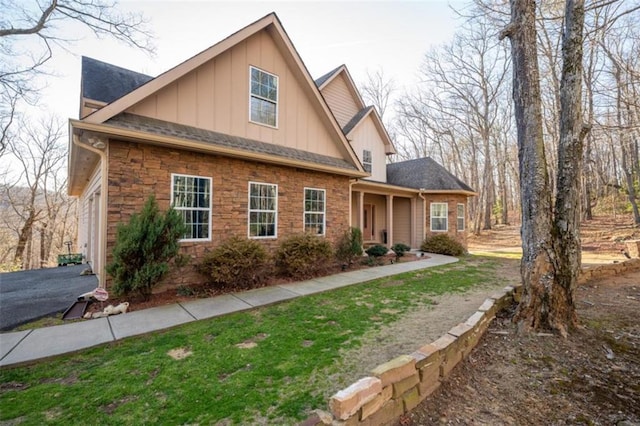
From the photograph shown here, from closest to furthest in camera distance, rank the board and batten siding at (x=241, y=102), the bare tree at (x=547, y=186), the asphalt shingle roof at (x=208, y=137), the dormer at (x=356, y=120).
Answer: the bare tree at (x=547, y=186), the asphalt shingle roof at (x=208, y=137), the board and batten siding at (x=241, y=102), the dormer at (x=356, y=120)

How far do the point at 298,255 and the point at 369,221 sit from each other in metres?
9.04

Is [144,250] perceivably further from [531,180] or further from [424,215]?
[424,215]

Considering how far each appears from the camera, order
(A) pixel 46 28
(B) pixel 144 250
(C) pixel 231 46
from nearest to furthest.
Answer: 1. (B) pixel 144 250
2. (C) pixel 231 46
3. (A) pixel 46 28

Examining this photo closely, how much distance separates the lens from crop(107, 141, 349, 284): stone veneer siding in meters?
5.56

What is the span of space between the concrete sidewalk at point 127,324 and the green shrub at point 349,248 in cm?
253

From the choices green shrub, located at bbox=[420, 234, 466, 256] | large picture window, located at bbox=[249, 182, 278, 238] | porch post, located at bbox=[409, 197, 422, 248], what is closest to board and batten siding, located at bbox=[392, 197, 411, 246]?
porch post, located at bbox=[409, 197, 422, 248]

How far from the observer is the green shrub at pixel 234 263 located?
6172mm

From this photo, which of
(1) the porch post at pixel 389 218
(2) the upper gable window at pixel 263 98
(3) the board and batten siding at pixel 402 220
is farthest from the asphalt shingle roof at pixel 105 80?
(3) the board and batten siding at pixel 402 220

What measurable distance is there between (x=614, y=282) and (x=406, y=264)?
17.5 feet

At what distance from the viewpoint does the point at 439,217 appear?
14.4 m

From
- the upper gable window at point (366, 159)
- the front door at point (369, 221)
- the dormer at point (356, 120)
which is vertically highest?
the dormer at point (356, 120)

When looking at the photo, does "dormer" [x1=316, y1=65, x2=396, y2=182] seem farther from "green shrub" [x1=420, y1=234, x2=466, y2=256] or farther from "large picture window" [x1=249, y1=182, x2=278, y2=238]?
"large picture window" [x1=249, y1=182, x2=278, y2=238]

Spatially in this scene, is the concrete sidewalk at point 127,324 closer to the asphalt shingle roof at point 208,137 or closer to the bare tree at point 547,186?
the asphalt shingle roof at point 208,137

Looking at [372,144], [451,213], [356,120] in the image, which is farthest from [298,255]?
[451,213]
